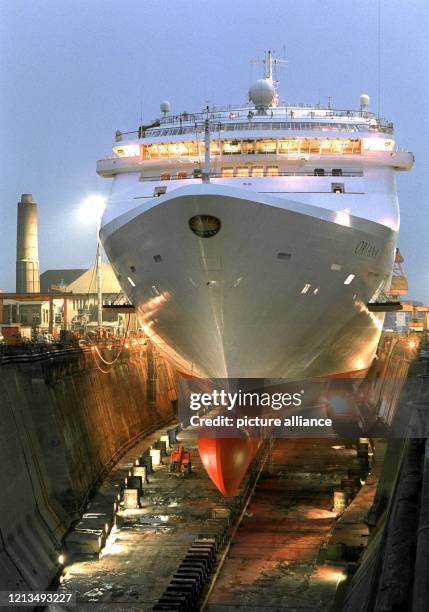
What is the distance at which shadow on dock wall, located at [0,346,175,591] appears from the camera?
14.0 meters

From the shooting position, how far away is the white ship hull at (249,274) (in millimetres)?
16188

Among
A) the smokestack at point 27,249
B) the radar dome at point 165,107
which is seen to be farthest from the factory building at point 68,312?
the radar dome at point 165,107

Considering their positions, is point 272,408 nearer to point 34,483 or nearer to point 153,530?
point 153,530

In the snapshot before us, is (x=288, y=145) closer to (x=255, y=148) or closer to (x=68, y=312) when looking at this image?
(x=255, y=148)

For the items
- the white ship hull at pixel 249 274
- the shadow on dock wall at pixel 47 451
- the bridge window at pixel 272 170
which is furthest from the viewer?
the bridge window at pixel 272 170

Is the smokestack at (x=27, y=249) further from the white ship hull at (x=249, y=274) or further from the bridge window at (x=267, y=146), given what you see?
the white ship hull at (x=249, y=274)

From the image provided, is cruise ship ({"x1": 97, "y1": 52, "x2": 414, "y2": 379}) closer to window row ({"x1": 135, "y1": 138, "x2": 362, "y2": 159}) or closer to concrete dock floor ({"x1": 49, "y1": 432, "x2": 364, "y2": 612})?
window row ({"x1": 135, "y1": 138, "x2": 362, "y2": 159})

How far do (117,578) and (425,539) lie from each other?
10288mm

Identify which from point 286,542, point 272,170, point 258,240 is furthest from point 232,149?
point 286,542

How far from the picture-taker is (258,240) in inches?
645

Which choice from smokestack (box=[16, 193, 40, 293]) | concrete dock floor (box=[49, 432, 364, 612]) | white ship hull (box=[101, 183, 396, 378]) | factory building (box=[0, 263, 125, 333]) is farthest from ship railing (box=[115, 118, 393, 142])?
smokestack (box=[16, 193, 40, 293])

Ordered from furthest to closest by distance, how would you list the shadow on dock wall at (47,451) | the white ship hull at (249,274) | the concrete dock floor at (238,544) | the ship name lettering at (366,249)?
the ship name lettering at (366,249)
the white ship hull at (249,274)
the concrete dock floor at (238,544)
the shadow on dock wall at (47,451)

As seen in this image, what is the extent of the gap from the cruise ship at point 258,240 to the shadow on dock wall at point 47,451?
3.35m

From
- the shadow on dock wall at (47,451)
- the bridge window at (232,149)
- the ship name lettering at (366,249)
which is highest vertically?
the bridge window at (232,149)
